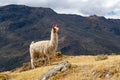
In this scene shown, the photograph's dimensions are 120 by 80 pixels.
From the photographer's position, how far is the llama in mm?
36969

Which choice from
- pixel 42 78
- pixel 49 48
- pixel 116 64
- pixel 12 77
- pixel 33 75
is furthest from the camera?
pixel 49 48

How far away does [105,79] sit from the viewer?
25734mm

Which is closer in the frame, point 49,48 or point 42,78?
point 42,78

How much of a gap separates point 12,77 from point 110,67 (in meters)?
12.4

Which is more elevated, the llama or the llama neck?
the llama neck

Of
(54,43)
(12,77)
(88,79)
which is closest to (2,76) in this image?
(12,77)

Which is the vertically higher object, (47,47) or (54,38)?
(54,38)

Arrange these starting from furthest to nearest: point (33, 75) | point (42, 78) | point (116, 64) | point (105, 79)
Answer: point (33, 75)
point (42, 78)
point (116, 64)
point (105, 79)

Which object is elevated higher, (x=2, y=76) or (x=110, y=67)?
(x=110, y=67)

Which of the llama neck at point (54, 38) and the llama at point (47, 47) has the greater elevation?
the llama neck at point (54, 38)

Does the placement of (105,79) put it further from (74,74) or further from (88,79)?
(74,74)

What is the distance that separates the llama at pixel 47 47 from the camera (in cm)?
3697

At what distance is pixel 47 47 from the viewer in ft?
123

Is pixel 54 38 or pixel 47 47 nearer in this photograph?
pixel 54 38
